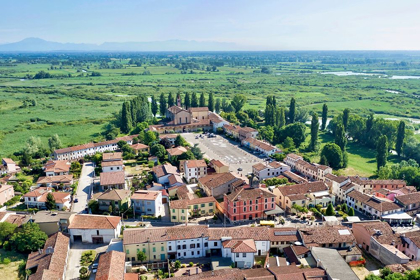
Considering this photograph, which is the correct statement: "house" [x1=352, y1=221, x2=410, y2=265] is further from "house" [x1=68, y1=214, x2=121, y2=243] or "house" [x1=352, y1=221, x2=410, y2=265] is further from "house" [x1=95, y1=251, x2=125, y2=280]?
"house" [x1=68, y1=214, x2=121, y2=243]

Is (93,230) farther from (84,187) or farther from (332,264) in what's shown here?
(332,264)

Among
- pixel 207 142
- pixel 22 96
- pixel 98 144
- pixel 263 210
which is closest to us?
pixel 263 210

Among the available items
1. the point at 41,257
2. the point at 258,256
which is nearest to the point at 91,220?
the point at 41,257

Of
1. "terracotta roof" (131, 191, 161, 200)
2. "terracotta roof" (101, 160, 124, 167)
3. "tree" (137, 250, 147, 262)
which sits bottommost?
"tree" (137, 250, 147, 262)

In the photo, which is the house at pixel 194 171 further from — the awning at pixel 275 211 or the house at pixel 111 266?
the house at pixel 111 266

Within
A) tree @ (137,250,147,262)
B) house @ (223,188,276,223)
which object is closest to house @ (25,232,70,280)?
tree @ (137,250,147,262)

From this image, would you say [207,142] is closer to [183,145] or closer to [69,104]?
[183,145]

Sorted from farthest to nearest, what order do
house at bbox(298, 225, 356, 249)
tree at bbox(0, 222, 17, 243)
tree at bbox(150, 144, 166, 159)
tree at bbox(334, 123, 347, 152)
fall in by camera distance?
tree at bbox(334, 123, 347, 152) < tree at bbox(150, 144, 166, 159) < tree at bbox(0, 222, 17, 243) < house at bbox(298, 225, 356, 249)
